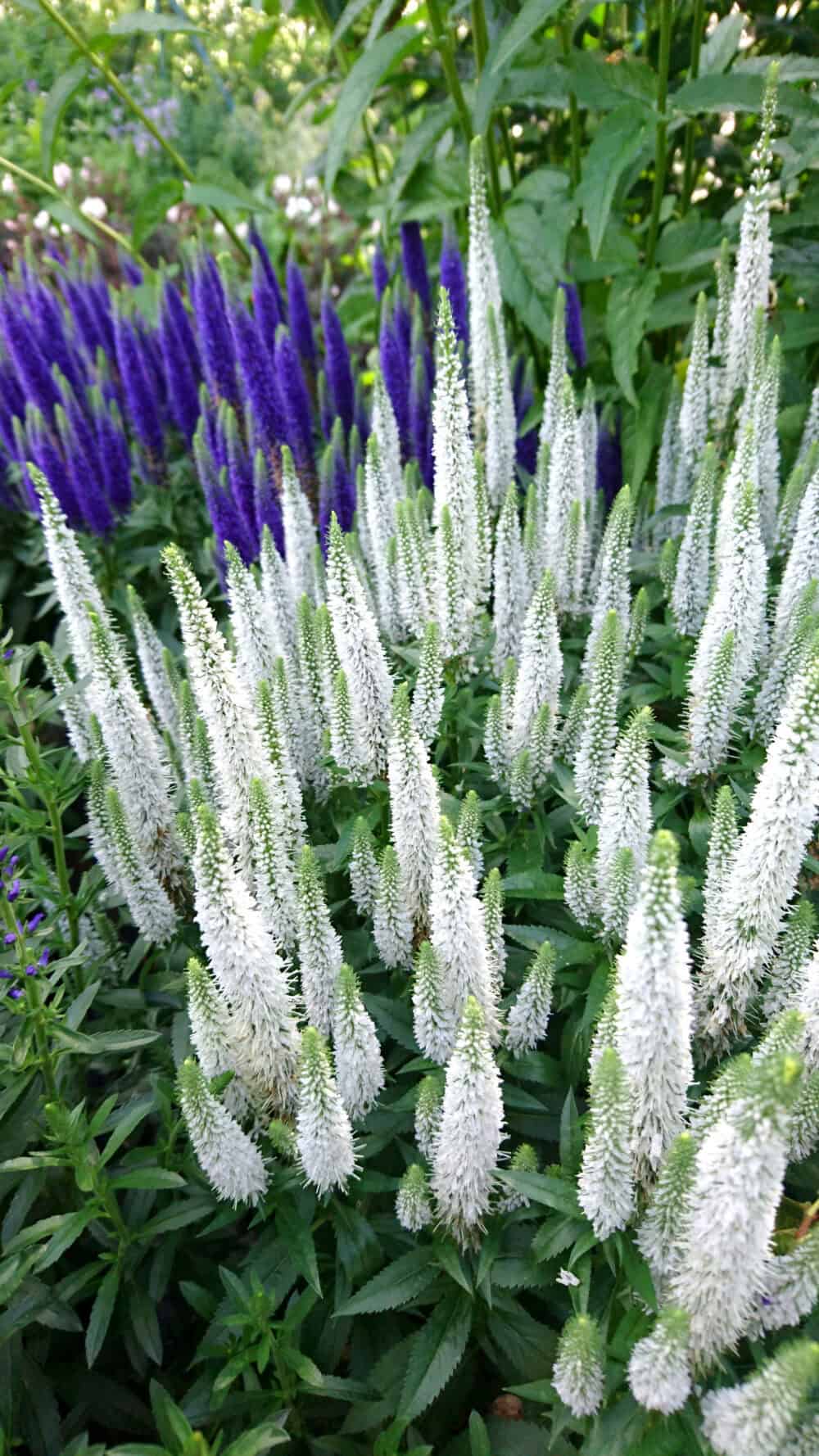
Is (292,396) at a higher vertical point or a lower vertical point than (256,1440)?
higher

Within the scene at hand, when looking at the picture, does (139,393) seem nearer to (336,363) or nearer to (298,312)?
(298,312)

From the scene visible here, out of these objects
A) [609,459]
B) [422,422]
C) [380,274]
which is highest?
[380,274]

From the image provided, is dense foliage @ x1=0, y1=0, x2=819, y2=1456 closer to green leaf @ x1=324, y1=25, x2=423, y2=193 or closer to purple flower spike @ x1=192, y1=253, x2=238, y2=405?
green leaf @ x1=324, y1=25, x2=423, y2=193

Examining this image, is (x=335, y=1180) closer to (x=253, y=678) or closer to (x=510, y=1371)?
(x=510, y=1371)

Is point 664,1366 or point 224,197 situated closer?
point 664,1366

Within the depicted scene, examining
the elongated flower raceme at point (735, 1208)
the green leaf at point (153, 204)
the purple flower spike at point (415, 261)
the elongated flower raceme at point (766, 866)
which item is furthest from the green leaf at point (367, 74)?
the elongated flower raceme at point (735, 1208)

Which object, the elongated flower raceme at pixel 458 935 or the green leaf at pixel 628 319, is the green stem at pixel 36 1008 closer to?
the elongated flower raceme at pixel 458 935

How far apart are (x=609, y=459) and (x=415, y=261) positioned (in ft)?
4.32

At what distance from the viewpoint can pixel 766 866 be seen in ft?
6.16

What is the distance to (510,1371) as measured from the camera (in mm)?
2123

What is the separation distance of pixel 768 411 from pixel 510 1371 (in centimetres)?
254

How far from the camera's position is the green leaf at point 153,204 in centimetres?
472

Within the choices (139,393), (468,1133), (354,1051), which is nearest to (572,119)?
(139,393)

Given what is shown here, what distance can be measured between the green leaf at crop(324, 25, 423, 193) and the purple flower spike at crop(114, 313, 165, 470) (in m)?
1.45
